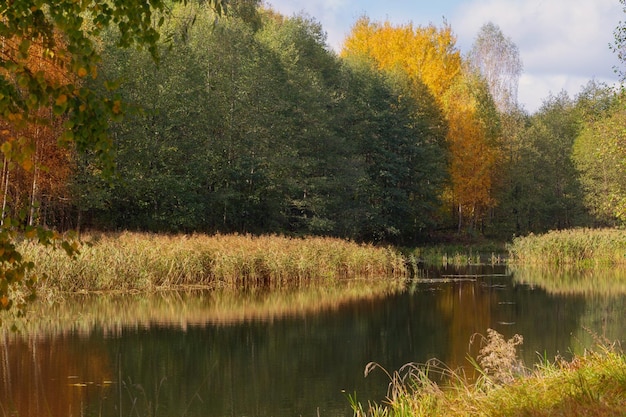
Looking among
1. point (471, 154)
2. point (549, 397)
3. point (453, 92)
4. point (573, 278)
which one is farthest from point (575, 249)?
point (549, 397)

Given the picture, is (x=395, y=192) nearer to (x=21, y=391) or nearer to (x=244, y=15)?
(x=244, y=15)

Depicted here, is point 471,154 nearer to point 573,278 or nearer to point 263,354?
point 573,278

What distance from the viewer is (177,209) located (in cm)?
3625

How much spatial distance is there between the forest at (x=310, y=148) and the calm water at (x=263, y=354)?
5.56 m

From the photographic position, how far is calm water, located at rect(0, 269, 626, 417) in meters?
11.6

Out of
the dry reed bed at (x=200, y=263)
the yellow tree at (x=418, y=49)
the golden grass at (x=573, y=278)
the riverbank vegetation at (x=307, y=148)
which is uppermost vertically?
the yellow tree at (x=418, y=49)

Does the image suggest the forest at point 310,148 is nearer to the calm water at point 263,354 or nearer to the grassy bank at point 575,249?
the grassy bank at point 575,249

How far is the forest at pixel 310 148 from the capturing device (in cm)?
3375

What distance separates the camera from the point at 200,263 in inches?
1009

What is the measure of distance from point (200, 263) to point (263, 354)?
10.4m

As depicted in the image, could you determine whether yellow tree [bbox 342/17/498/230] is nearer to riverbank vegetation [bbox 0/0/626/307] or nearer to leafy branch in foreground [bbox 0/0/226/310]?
riverbank vegetation [bbox 0/0/626/307]

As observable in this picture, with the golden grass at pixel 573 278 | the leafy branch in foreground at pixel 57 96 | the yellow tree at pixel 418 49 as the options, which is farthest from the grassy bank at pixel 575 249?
the leafy branch in foreground at pixel 57 96

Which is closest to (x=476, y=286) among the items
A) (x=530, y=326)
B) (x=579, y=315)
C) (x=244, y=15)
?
(x=579, y=315)

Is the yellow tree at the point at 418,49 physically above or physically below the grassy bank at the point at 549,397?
above
